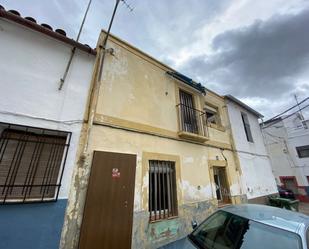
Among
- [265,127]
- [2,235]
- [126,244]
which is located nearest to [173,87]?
[126,244]

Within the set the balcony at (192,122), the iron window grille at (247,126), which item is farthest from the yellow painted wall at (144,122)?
the iron window grille at (247,126)

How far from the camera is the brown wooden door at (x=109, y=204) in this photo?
2.95m

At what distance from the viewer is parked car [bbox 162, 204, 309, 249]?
2006mm

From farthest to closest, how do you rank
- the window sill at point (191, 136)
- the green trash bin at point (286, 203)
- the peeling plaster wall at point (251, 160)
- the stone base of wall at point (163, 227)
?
the peeling plaster wall at point (251, 160) → the green trash bin at point (286, 203) → the window sill at point (191, 136) → the stone base of wall at point (163, 227)

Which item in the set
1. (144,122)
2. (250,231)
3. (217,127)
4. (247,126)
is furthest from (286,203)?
(144,122)

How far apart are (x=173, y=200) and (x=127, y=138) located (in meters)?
2.46

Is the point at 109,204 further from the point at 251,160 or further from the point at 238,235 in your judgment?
the point at 251,160

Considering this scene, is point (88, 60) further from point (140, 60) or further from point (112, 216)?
point (112, 216)

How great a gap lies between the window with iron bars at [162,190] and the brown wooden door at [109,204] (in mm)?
884

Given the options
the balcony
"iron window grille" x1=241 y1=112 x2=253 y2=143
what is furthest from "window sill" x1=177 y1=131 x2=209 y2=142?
"iron window grille" x1=241 y1=112 x2=253 y2=143

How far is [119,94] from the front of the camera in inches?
171

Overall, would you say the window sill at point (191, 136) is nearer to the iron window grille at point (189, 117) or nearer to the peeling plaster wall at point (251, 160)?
the iron window grille at point (189, 117)

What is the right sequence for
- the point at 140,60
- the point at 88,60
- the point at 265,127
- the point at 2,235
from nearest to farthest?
the point at 2,235, the point at 88,60, the point at 140,60, the point at 265,127

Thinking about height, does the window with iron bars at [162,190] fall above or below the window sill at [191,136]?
below
